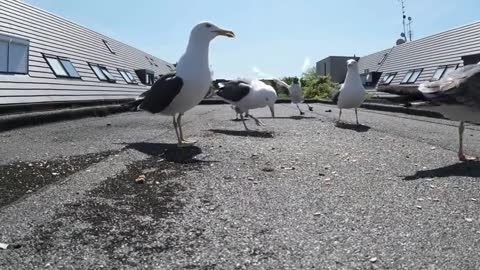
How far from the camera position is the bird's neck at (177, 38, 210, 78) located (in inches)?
287

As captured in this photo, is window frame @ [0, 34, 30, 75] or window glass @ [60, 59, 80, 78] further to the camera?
window glass @ [60, 59, 80, 78]

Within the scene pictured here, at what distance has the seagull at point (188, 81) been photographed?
23.7 feet

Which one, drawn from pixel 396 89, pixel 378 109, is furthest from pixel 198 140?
pixel 378 109

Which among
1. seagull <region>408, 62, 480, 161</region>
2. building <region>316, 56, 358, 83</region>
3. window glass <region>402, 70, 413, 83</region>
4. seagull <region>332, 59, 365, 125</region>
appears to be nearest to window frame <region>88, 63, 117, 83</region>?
seagull <region>332, 59, 365, 125</region>

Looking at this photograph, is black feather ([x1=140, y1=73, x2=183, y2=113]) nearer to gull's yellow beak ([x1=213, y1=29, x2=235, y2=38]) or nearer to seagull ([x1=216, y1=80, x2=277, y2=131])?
gull's yellow beak ([x1=213, y1=29, x2=235, y2=38])

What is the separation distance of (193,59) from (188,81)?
0.39 metres

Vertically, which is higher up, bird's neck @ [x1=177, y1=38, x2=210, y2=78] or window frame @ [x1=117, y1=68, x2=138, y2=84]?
window frame @ [x1=117, y1=68, x2=138, y2=84]

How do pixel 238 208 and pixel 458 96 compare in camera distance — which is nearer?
pixel 238 208

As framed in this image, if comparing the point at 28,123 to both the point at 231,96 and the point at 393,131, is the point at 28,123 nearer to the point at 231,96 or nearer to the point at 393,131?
the point at 231,96

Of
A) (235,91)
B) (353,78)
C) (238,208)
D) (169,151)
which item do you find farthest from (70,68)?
(238,208)

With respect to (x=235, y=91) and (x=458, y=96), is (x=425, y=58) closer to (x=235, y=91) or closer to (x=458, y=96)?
(x=235, y=91)

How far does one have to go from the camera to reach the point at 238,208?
12.4 feet

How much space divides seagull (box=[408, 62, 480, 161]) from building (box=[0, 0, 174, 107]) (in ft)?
38.7

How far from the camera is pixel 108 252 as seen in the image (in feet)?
9.32
